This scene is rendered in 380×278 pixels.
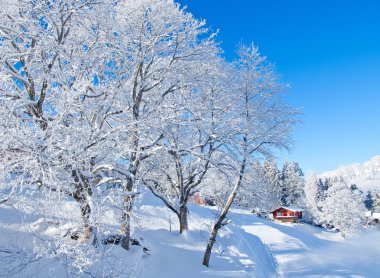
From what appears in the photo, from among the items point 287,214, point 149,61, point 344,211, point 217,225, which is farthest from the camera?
point 287,214

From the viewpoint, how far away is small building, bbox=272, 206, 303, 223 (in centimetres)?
6538

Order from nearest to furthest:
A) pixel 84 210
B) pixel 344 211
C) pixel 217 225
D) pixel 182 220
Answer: pixel 84 210, pixel 217 225, pixel 182 220, pixel 344 211

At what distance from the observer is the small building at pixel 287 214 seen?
65.4m

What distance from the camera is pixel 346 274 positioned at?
18.8 m

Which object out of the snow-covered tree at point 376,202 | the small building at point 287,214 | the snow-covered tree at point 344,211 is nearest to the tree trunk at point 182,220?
the snow-covered tree at point 344,211

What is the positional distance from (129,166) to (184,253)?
503 cm

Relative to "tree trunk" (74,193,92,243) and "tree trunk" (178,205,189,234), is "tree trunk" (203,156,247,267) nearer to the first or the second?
"tree trunk" (178,205,189,234)

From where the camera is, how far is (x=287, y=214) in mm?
66062

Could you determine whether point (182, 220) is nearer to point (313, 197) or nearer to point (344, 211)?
point (344, 211)

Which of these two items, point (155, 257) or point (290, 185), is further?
point (290, 185)

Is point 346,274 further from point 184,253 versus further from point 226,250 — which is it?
point 184,253

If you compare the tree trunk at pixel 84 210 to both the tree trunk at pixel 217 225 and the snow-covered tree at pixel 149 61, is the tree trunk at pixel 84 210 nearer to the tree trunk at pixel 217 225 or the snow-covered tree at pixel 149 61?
the snow-covered tree at pixel 149 61

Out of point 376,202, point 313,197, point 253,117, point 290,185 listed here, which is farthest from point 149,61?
point 376,202

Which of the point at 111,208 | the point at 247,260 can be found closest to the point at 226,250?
the point at 247,260
